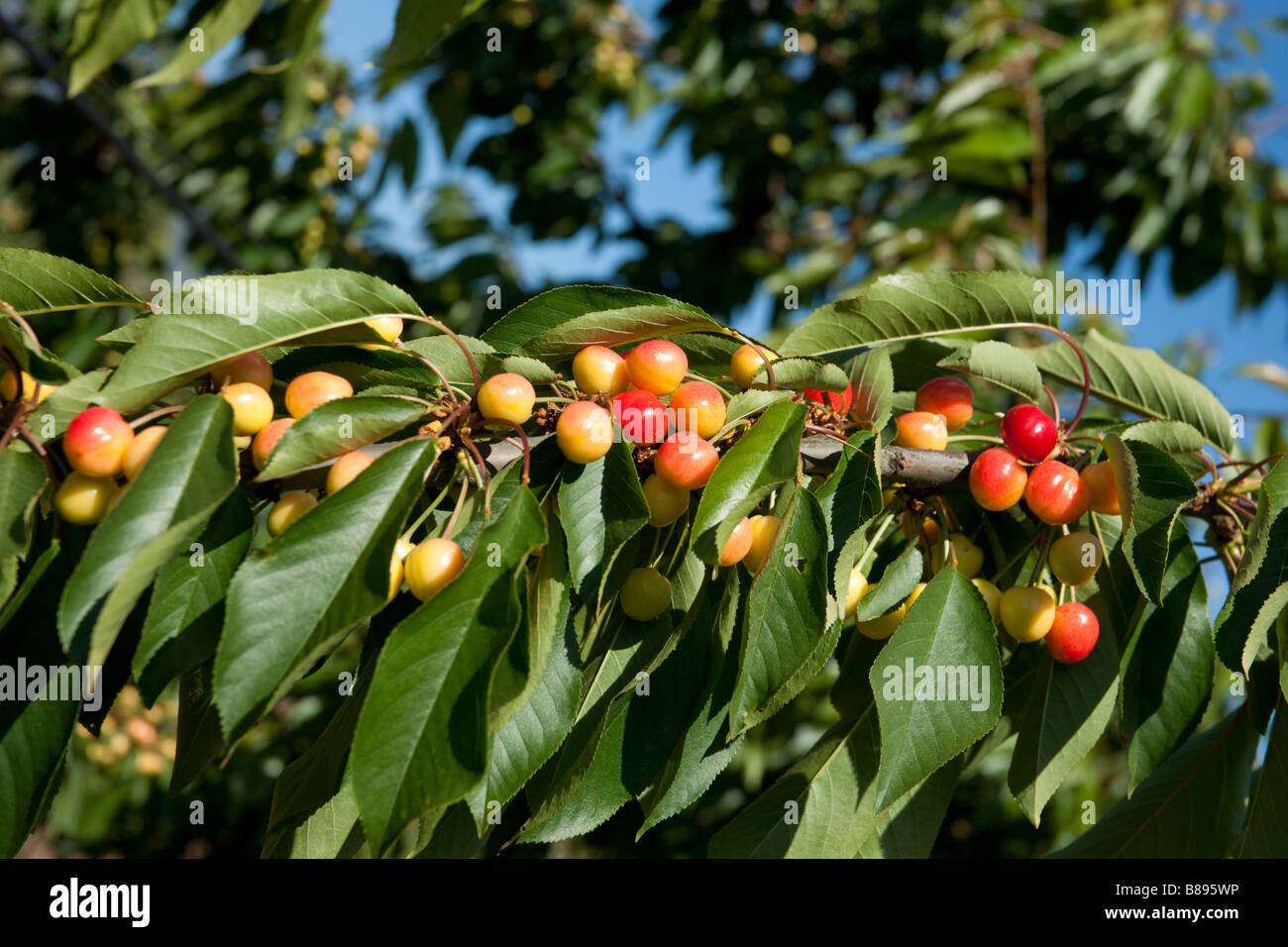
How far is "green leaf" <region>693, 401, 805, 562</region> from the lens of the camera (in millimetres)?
771

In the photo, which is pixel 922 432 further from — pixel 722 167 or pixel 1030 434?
pixel 722 167

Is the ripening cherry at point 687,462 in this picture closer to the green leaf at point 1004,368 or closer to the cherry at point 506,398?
the cherry at point 506,398

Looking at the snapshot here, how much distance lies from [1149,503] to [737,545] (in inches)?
15.3

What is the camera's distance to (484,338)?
1.09 metres

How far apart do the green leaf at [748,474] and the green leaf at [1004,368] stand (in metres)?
0.26

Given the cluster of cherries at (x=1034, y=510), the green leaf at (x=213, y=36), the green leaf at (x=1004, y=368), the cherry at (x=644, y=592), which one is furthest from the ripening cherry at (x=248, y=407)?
the green leaf at (x=213, y=36)

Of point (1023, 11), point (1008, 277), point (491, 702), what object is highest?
point (1023, 11)

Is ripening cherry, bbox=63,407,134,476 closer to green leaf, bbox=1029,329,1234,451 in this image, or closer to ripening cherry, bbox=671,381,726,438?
ripening cherry, bbox=671,381,726,438

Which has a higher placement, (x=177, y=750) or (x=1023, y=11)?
(x=1023, y=11)

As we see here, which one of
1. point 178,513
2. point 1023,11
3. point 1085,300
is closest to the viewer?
point 178,513

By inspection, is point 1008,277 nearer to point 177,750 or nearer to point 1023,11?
point 177,750
